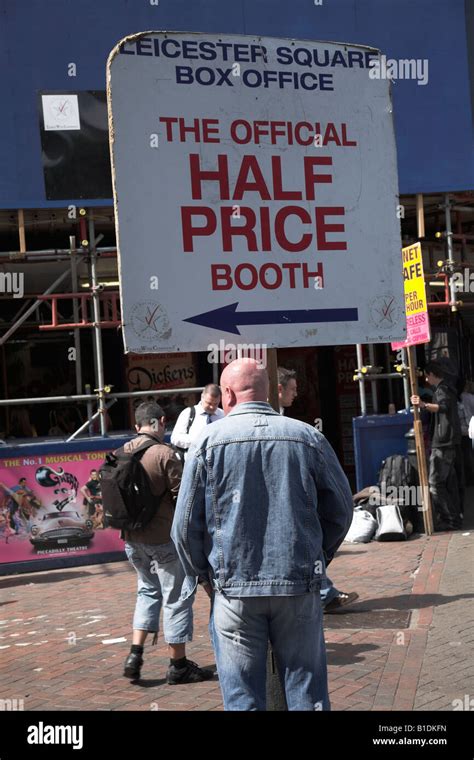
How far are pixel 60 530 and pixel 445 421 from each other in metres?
4.45

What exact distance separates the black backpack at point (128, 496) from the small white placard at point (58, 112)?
5777 mm

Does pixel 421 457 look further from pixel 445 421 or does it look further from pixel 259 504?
pixel 259 504

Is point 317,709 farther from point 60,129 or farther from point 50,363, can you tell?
point 50,363

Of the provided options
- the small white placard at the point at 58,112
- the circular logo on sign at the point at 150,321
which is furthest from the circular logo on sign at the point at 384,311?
the small white placard at the point at 58,112

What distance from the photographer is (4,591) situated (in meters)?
9.75

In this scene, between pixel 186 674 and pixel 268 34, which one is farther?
pixel 268 34

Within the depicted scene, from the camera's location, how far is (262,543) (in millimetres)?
3725

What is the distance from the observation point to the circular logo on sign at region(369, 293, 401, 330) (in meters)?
4.26

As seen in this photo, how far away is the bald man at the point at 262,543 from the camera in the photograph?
3.71 m
